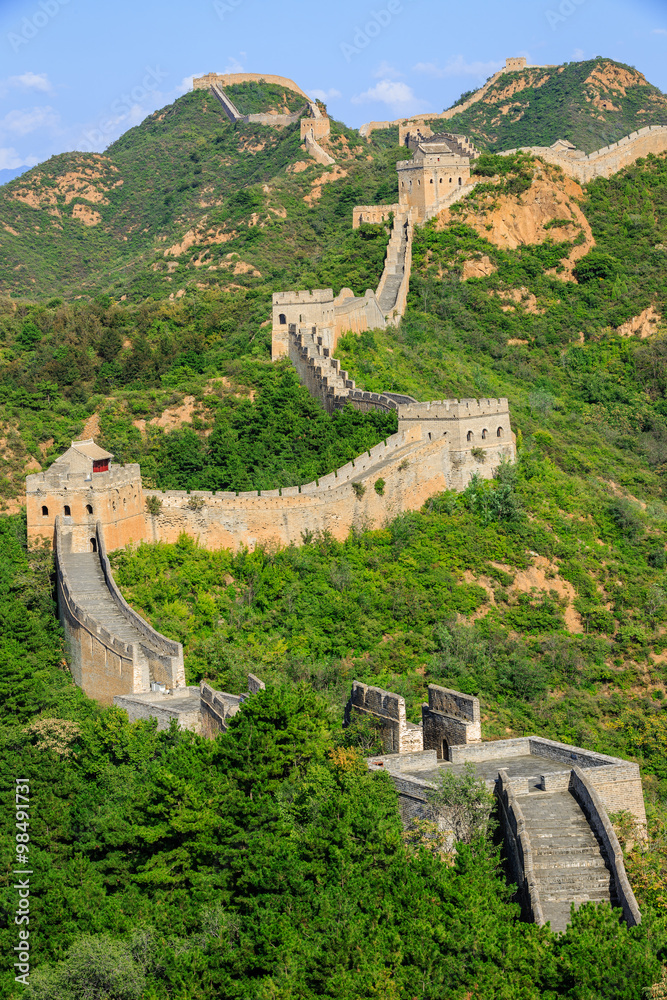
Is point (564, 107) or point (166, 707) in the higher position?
point (564, 107)

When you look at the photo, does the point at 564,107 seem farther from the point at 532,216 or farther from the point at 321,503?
the point at 321,503

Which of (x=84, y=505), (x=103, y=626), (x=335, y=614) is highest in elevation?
(x=84, y=505)

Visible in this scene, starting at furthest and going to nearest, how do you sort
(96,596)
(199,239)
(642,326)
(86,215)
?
(86,215)
(199,239)
(642,326)
(96,596)

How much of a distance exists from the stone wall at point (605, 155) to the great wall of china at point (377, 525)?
661 centimetres

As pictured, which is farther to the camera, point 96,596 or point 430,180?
point 430,180

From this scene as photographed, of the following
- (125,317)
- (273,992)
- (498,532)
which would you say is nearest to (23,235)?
(125,317)

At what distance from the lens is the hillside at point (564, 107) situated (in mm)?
90375

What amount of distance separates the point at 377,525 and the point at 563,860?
18050 millimetres

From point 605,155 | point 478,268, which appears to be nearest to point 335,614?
point 478,268

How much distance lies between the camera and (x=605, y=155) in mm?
65375

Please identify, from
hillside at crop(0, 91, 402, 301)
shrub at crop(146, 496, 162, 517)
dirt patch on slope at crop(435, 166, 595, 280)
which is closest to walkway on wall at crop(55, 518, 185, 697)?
shrub at crop(146, 496, 162, 517)

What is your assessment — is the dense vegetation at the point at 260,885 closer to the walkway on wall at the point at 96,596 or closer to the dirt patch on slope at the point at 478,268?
the walkway on wall at the point at 96,596

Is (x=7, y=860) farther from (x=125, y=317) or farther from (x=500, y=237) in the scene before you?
(x=500, y=237)
